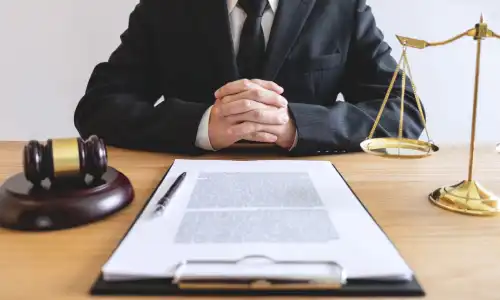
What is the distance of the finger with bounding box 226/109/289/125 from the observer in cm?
102

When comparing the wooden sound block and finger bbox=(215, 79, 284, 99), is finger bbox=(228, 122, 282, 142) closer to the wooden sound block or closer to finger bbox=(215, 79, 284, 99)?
finger bbox=(215, 79, 284, 99)

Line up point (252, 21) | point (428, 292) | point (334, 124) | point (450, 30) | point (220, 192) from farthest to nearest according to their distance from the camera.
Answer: point (450, 30) → point (252, 21) → point (334, 124) → point (220, 192) → point (428, 292)

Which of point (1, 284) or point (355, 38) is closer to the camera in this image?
point (1, 284)

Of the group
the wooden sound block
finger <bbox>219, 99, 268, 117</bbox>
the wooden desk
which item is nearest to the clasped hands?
finger <bbox>219, 99, 268, 117</bbox>

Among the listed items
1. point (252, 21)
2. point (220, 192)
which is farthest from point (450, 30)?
point (220, 192)

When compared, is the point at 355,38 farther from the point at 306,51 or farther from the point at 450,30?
the point at 450,30

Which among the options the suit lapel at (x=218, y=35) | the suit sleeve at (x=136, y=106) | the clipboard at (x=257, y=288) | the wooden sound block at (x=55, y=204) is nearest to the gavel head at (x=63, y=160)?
the wooden sound block at (x=55, y=204)

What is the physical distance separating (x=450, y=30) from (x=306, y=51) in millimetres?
822

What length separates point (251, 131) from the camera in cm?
103

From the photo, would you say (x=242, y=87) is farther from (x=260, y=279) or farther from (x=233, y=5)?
(x=260, y=279)

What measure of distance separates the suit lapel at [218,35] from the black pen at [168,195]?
0.50 metres

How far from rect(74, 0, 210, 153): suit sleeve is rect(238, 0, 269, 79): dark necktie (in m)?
0.22

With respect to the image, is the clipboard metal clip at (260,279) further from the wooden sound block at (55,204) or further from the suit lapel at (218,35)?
the suit lapel at (218,35)

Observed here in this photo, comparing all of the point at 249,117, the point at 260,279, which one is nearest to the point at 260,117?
the point at 249,117
